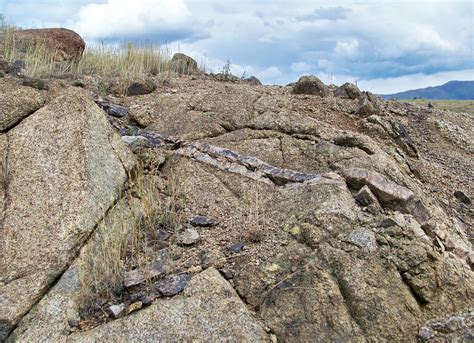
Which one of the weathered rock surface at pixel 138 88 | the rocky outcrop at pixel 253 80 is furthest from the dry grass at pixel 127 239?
the rocky outcrop at pixel 253 80

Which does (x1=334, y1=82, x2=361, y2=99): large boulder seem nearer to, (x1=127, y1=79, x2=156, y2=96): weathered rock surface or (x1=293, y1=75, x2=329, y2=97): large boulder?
(x1=293, y1=75, x2=329, y2=97): large boulder

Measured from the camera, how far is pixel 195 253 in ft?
15.3

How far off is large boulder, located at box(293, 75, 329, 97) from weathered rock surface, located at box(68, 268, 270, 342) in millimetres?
4881

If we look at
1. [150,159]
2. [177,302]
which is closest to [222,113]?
[150,159]

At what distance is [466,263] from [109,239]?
359cm

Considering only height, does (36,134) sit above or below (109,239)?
above

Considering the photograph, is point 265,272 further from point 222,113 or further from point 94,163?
point 222,113

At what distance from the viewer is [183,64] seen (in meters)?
10.5

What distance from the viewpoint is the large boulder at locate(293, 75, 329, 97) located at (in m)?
8.25

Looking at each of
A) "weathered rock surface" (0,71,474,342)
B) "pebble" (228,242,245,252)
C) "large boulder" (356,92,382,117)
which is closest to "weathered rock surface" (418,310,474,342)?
"weathered rock surface" (0,71,474,342)

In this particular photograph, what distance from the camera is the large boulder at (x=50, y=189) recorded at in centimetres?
427

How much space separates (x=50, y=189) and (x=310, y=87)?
487cm

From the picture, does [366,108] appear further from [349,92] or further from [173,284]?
[173,284]

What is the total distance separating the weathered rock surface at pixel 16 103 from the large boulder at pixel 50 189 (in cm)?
15
